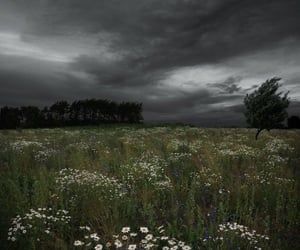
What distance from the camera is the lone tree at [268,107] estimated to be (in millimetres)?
25188

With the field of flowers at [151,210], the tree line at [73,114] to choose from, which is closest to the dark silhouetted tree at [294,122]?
the tree line at [73,114]

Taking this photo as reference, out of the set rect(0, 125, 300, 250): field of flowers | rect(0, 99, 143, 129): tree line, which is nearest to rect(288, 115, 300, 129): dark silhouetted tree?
rect(0, 99, 143, 129): tree line

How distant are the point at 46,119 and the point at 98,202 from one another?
91749mm

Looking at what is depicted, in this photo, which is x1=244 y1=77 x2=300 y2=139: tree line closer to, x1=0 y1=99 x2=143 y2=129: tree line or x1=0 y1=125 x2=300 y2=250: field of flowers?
x1=0 y1=125 x2=300 y2=250: field of flowers

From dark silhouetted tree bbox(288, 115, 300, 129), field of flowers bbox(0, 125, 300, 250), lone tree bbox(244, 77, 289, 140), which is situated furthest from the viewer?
dark silhouetted tree bbox(288, 115, 300, 129)

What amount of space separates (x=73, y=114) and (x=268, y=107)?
8163 cm

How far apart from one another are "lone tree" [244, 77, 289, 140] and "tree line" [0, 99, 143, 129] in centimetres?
7225

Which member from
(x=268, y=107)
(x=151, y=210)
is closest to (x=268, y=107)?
(x=268, y=107)

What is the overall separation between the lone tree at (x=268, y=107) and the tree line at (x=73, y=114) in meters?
72.3

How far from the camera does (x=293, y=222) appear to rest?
6.12 metres

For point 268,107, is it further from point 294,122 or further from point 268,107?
point 294,122

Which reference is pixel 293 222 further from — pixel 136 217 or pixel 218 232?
pixel 136 217

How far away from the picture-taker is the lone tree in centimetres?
2519

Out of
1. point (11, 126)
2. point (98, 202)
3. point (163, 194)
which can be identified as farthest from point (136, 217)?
point (11, 126)
